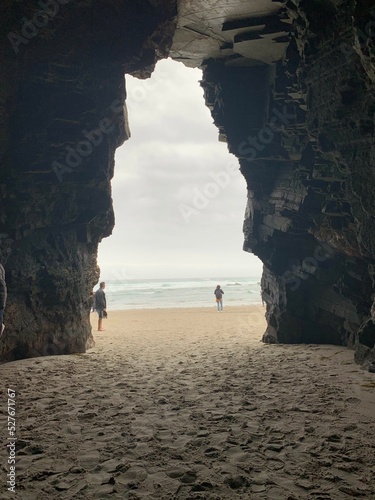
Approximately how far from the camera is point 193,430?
5840mm

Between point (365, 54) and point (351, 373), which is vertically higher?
point (365, 54)

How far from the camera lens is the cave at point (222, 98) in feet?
32.8

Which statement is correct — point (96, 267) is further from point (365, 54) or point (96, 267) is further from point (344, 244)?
point (365, 54)

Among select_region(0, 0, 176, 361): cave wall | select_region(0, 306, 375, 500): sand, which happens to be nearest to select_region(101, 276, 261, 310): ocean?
select_region(0, 0, 176, 361): cave wall

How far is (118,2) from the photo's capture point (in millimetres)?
12281

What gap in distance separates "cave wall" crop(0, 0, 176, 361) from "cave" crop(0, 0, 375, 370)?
4 centimetres

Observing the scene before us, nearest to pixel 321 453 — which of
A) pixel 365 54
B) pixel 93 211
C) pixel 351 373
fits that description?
pixel 351 373

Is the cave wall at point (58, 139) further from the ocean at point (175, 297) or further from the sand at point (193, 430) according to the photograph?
the ocean at point (175, 297)

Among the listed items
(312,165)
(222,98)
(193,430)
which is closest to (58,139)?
(222,98)

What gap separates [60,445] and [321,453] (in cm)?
358

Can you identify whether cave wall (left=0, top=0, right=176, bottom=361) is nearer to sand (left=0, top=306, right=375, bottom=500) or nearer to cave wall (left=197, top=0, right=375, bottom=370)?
sand (left=0, top=306, right=375, bottom=500)

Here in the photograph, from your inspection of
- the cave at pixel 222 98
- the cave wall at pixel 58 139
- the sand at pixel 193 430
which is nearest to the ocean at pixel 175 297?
the cave at pixel 222 98

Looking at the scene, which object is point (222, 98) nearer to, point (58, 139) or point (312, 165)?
point (312, 165)

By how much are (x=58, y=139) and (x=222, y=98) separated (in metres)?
7.92
